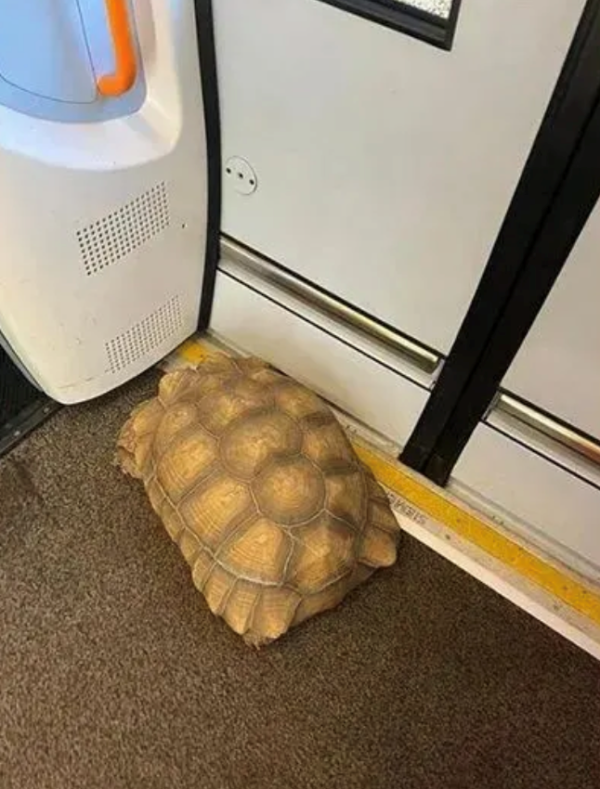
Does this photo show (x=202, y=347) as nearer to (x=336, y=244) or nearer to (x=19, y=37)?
(x=336, y=244)

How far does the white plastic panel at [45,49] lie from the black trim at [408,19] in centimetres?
31

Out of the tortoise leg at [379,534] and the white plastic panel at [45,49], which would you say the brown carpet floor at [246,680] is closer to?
the tortoise leg at [379,534]

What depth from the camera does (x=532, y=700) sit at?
1.17 metres

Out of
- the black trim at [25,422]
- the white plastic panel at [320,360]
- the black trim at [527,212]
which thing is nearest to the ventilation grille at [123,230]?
the white plastic panel at [320,360]

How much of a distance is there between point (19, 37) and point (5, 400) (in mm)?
699

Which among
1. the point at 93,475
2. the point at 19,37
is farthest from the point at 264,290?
the point at 19,37

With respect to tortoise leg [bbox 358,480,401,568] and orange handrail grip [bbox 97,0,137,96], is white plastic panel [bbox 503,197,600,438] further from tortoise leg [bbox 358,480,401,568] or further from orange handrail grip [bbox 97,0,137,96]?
orange handrail grip [bbox 97,0,137,96]

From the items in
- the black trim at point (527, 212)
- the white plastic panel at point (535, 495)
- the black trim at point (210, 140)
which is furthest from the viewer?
the white plastic panel at point (535, 495)

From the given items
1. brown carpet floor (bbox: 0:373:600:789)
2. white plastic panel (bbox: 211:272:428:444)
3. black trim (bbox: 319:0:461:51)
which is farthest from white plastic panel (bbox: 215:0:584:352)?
brown carpet floor (bbox: 0:373:600:789)

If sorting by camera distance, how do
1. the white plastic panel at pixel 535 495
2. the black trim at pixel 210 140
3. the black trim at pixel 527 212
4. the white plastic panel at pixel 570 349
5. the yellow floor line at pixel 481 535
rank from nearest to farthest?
the black trim at pixel 527 212 < the white plastic panel at pixel 570 349 < the black trim at pixel 210 140 < the white plastic panel at pixel 535 495 < the yellow floor line at pixel 481 535

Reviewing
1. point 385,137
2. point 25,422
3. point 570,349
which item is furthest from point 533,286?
point 25,422

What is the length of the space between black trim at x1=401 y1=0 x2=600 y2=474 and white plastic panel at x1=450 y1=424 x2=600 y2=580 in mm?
61

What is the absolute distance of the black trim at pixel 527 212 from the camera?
755 mm

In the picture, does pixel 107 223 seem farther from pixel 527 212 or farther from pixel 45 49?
pixel 527 212
